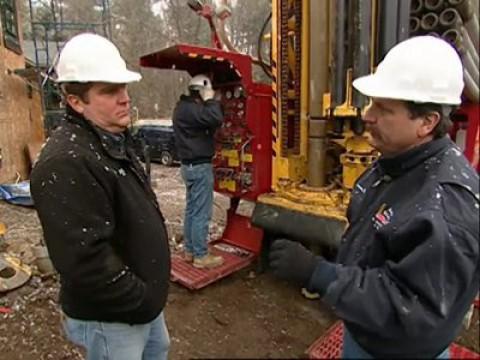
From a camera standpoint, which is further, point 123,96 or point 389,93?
point 123,96

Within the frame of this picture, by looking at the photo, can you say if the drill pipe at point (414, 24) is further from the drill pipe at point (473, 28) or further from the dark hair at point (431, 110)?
the dark hair at point (431, 110)

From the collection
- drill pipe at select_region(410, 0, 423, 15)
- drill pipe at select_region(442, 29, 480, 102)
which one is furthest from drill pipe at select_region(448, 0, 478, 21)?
drill pipe at select_region(410, 0, 423, 15)

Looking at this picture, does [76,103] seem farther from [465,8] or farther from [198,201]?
[198,201]

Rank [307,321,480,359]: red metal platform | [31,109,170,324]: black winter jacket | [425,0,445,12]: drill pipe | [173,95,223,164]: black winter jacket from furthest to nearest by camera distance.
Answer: [173,95,223,164]: black winter jacket
[425,0,445,12]: drill pipe
[31,109,170,324]: black winter jacket
[307,321,480,359]: red metal platform

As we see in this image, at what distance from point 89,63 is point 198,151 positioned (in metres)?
2.42

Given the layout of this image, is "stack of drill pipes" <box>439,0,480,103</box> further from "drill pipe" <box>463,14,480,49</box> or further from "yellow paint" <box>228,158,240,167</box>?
"yellow paint" <box>228,158,240,167</box>

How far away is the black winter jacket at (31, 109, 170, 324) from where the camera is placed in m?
1.48

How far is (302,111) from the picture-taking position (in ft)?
12.4

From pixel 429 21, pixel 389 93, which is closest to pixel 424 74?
pixel 389 93

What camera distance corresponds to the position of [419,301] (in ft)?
3.33

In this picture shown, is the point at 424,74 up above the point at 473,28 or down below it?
below

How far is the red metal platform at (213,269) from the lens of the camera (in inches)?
153

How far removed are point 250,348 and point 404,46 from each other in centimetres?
91

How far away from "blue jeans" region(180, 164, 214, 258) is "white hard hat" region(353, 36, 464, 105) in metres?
2.99
